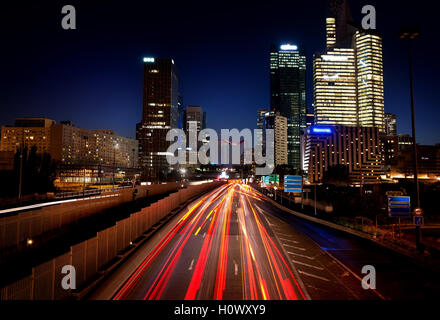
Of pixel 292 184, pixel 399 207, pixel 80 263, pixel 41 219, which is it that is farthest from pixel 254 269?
pixel 292 184

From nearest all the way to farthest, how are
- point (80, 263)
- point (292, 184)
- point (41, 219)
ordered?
point (80, 263) < point (41, 219) < point (292, 184)

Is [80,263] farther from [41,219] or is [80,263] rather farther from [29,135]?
[29,135]

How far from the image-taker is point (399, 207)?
71.4 feet

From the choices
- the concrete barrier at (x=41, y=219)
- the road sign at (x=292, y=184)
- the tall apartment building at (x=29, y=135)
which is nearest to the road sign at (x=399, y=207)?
the road sign at (x=292, y=184)

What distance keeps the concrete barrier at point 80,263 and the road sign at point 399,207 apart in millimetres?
→ 22044

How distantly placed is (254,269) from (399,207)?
47.8ft

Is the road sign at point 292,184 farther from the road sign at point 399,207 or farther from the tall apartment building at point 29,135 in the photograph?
the tall apartment building at point 29,135

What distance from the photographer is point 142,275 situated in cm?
1505

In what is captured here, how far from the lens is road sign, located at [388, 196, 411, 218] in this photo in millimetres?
21531

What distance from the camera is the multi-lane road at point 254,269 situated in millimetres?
13047

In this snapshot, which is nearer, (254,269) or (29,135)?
(254,269)
